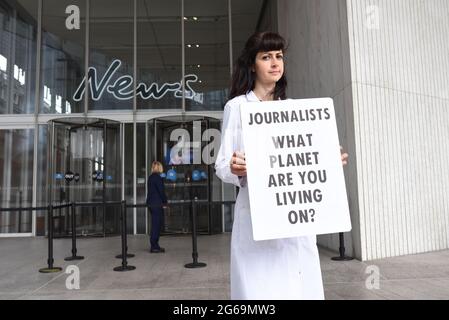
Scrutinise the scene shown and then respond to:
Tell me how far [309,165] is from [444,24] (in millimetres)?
7607

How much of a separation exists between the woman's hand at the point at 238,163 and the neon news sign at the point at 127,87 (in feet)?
34.8

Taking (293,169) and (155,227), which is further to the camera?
(155,227)

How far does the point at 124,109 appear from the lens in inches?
473

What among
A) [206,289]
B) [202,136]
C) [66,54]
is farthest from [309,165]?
[66,54]

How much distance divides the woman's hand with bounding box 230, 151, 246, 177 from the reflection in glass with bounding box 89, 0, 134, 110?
10.8 metres

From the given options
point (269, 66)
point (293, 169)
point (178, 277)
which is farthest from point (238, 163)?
point (178, 277)

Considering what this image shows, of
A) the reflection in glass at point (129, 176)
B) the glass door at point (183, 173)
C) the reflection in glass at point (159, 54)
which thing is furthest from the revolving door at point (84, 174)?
the reflection in glass at point (159, 54)

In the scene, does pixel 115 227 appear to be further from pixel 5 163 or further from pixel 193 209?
pixel 193 209

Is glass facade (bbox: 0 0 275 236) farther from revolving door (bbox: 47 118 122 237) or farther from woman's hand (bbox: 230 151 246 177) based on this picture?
woman's hand (bbox: 230 151 246 177)

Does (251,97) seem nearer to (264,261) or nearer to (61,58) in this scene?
(264,261)

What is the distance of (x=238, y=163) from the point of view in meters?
1.65

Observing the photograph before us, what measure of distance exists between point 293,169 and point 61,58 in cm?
1183
